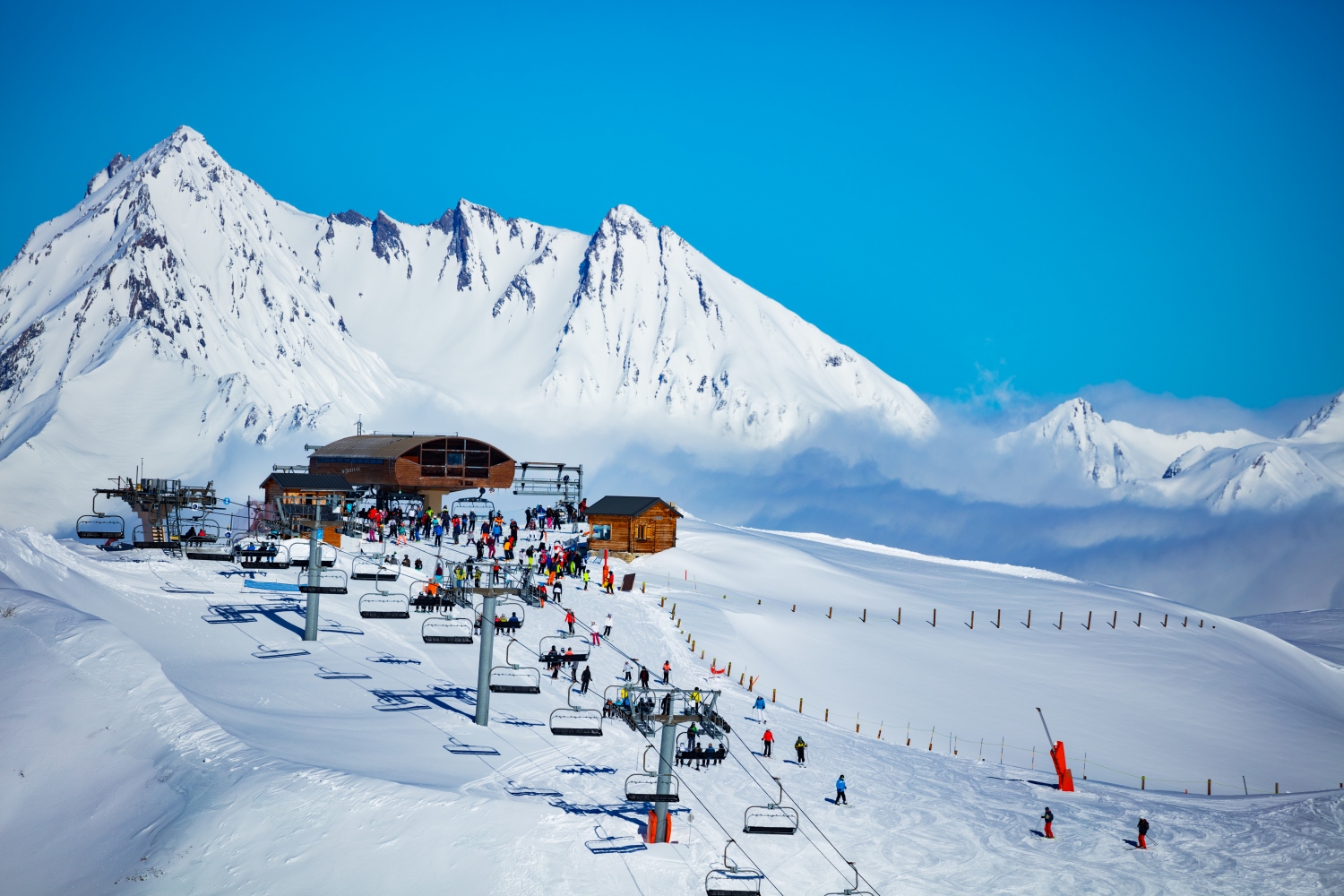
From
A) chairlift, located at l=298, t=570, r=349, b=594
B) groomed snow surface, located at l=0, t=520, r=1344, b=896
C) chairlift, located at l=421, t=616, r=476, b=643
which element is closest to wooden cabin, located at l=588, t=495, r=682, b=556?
groomed snow surface, located at l=0, t=520, r=1344, b=896

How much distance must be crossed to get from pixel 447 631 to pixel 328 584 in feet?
31.0

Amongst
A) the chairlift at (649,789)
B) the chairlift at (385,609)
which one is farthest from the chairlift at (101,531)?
the chairlift at (649,789)

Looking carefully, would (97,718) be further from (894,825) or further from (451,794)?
(894,825)

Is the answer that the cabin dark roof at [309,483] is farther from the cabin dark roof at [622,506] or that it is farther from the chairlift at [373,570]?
the chairlift at [373,570]

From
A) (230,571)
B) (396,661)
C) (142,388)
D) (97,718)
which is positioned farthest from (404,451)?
(142,388)

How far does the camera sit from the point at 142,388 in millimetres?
177875

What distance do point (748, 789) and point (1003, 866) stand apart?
7.00 metres

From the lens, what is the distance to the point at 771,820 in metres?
26.5

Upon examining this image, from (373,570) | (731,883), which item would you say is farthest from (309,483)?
(731,883)

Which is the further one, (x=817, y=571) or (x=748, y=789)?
(x=817, y=571)

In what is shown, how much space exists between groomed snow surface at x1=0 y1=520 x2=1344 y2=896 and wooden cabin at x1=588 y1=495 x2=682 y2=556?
8907mm

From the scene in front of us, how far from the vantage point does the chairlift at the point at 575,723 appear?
87.0ft

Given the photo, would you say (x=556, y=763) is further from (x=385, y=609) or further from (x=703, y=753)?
(x=385, y=609)

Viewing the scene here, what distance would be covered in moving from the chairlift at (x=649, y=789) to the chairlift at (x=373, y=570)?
36.6ft
